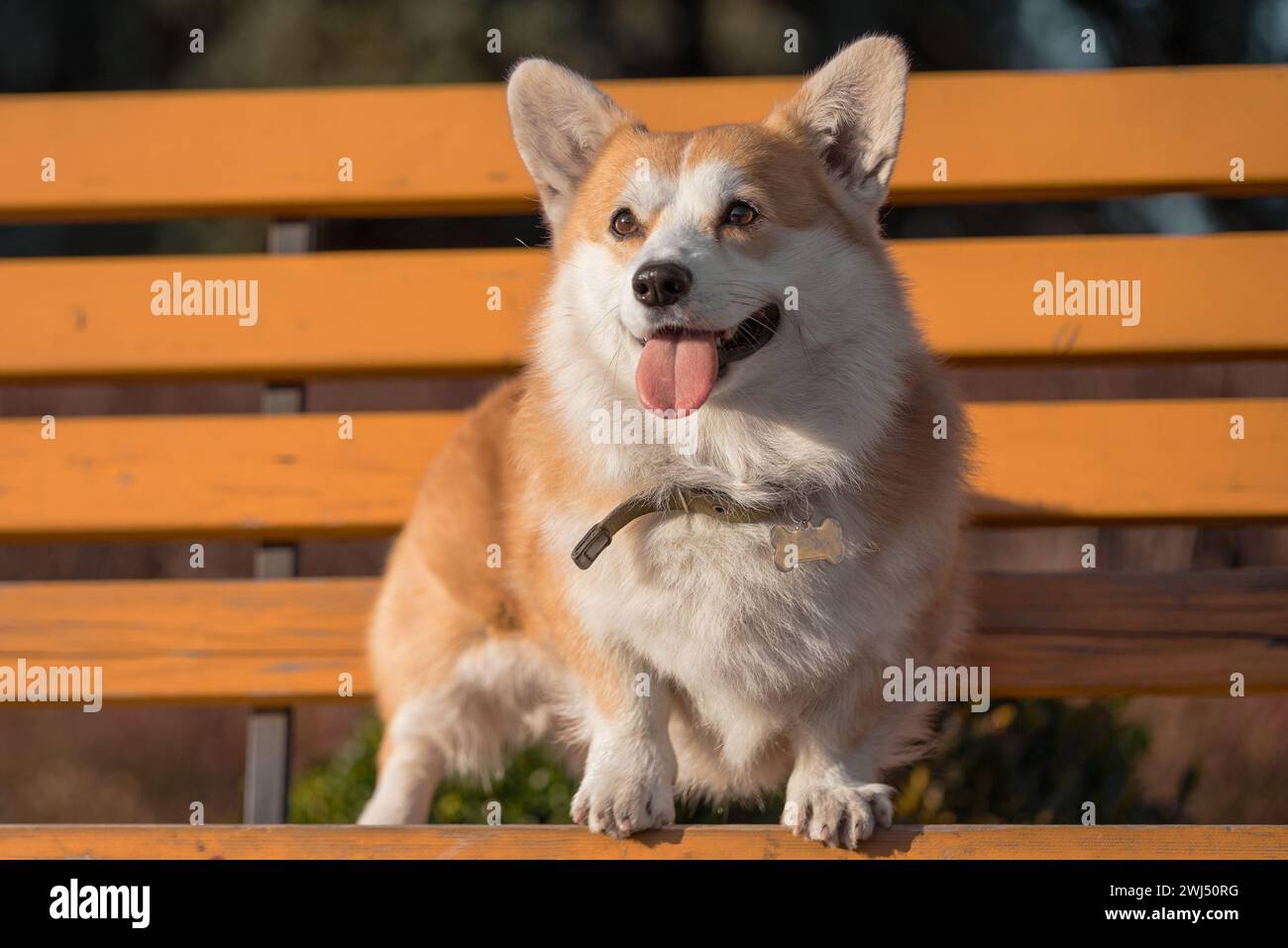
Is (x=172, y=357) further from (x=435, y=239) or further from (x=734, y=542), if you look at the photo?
(x=435, y=239)

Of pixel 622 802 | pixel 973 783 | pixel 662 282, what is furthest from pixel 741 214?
pixel 973 783

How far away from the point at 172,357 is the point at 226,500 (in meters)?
0.33

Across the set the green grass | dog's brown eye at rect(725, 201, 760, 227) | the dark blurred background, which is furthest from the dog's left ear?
the dark blurred background

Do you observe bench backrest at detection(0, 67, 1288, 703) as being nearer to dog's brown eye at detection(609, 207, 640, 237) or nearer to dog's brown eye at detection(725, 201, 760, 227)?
dog's brown eye at detection(609, 207, 640, 237)

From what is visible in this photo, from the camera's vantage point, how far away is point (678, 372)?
1.64 m

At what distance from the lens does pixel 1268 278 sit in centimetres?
239

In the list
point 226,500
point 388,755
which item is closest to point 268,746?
point 388,755

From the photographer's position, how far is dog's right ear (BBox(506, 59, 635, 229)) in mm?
1926

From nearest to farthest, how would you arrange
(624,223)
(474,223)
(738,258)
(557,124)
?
(738,258)
(624,223)
(557,124)
(474,223)

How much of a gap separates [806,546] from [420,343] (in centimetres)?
115

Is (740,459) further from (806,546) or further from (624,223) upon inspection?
(624,223)

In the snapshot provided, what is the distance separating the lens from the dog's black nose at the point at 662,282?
1582 millimetres

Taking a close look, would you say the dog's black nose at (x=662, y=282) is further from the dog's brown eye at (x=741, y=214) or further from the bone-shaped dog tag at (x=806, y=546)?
the bone-shaped dog tag at (x=806, y=546)

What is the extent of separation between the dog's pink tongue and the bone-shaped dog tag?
22cm
